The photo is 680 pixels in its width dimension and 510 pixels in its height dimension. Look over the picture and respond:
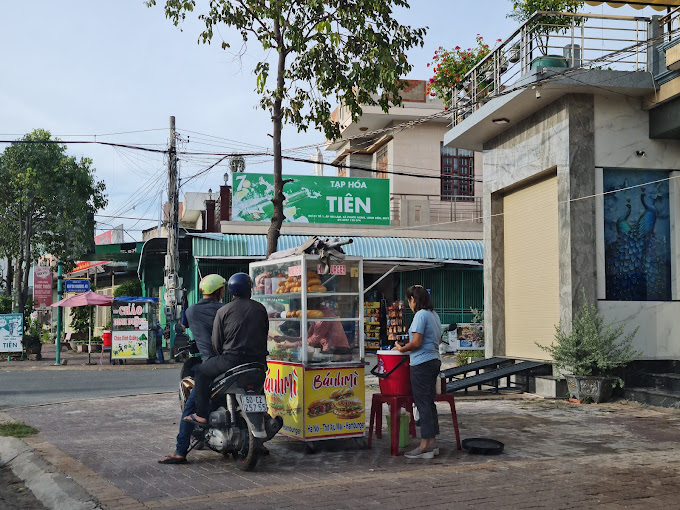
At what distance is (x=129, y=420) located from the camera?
1082 centimetres

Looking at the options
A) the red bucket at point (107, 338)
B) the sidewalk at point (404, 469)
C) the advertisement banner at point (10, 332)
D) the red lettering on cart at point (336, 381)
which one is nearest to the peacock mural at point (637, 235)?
the sidewalk at point (404, 469)

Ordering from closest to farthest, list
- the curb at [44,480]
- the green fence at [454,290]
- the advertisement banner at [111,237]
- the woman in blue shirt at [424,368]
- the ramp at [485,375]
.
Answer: the curb at [44,480] → the woman in blue shirt at [424,368] → the ramp at [485,375] → the green fence at [454,290] → the advertisement banner at [111,237]

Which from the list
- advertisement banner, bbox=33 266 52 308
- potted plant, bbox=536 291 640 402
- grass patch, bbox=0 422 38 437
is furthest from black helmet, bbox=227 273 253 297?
advertisement banner, bbox=33 266 52 308

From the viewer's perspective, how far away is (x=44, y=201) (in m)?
28.8

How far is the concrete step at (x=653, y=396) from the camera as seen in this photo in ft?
36.4

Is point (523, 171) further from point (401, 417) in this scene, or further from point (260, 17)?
point (401, 417)

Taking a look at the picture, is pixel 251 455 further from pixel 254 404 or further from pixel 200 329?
pixel 200 329

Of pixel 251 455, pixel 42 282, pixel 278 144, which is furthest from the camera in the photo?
pixel 42 282

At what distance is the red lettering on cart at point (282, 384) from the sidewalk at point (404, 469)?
2.01ft

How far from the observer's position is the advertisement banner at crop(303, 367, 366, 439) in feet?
26.4

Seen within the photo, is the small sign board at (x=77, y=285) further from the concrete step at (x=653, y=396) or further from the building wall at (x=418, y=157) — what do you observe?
the concrete step at (x=653, y=396)

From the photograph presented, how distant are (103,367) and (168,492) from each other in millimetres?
17554

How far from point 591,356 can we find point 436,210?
681 inches

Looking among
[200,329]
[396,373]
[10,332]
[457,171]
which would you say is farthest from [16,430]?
[457,171]
